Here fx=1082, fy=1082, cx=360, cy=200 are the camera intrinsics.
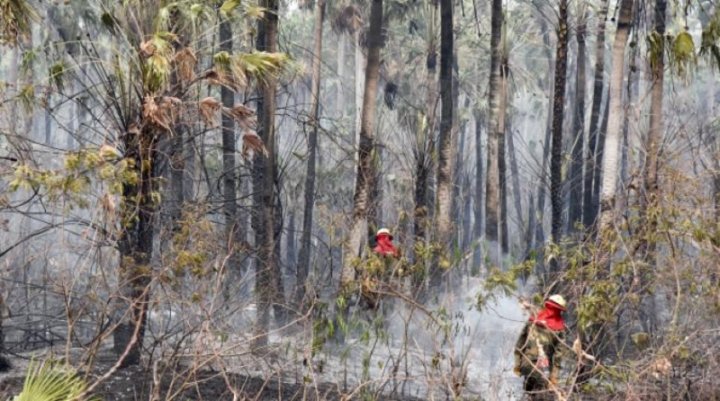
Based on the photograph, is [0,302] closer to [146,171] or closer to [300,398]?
[146,171]

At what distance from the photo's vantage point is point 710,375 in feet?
39.0

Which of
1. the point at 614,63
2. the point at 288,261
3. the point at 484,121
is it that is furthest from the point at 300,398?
the point at 484,121

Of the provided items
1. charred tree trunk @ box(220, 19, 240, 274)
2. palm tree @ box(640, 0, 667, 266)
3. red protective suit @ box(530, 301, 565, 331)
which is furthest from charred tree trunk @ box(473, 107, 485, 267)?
red protective suit @ box(530, 301, 565, 331)

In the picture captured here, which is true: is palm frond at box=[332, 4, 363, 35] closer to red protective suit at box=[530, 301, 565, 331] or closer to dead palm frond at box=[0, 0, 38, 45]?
dead palm frond at box=[0, 0, 38, 45]

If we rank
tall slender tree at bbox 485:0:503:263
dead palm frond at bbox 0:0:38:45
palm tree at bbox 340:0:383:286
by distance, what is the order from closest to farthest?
dead palm frond at bbox 0:0:38:45, palm tree at bbox 340:0:383:286, tall slender tree at bbox 485:0:503:263

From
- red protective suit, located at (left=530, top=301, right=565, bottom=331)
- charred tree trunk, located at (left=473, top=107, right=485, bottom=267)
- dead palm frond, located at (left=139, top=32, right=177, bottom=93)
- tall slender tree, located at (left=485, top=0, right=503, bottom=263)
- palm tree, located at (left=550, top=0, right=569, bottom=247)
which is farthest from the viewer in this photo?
charred tree trunk, located at (left=473, top=107, right=485, bottom=267)

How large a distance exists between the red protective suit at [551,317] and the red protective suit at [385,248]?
4.96 meters

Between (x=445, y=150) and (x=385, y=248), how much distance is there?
5720 millimetres

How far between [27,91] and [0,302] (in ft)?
7.98

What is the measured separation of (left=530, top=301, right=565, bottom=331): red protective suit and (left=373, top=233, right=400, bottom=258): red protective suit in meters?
4.96

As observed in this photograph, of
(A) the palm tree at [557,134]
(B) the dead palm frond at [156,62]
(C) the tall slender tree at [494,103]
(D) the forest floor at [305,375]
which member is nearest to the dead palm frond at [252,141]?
(B) the dead palm frond at [156,62]

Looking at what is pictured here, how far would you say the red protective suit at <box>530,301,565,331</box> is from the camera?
11109 mm

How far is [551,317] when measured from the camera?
1121cm

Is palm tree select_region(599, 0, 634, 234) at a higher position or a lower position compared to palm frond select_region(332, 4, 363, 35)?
lower
